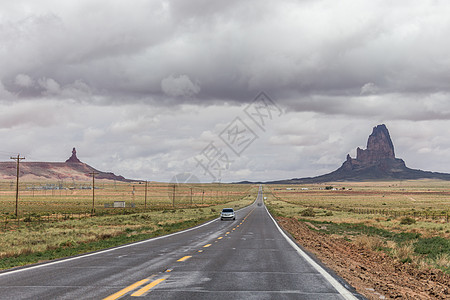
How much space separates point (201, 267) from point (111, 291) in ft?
13.4

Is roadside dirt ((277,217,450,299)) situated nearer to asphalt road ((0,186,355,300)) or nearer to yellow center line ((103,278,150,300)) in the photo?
asphalt road ((0,186,355,300))

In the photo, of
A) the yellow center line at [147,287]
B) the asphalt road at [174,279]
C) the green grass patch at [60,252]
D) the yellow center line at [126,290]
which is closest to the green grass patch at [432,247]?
the asphalt road at [174,279]

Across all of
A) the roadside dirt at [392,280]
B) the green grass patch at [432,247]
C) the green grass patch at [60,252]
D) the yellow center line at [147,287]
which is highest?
the yellow center line at [147,287]

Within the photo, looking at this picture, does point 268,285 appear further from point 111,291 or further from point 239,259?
point 239,259

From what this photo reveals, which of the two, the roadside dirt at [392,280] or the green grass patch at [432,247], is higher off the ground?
the roadside dirt at [392,280]

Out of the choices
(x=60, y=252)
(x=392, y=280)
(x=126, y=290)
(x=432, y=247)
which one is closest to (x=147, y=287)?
(x=126, y=290)

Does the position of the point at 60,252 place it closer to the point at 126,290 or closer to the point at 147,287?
the point at 147,287

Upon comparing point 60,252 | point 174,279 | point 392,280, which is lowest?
point 60,252

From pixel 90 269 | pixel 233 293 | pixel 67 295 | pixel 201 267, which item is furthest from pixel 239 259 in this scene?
pixel 67 295

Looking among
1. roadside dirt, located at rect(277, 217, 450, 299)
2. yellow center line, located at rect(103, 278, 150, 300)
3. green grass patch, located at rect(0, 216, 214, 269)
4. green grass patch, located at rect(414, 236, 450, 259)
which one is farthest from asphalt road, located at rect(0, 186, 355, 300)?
green grass patch, located at rect(414, 236, 450, 259)

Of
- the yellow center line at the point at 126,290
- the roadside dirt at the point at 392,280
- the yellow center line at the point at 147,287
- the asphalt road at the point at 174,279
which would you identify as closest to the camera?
the yellow center line at the point at 126,290

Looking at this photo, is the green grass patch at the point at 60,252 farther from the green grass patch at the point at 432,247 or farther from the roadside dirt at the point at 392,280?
the green grass patch at the point at 432,247

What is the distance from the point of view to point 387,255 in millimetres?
18188

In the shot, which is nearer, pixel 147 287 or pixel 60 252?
pixel 147 287
